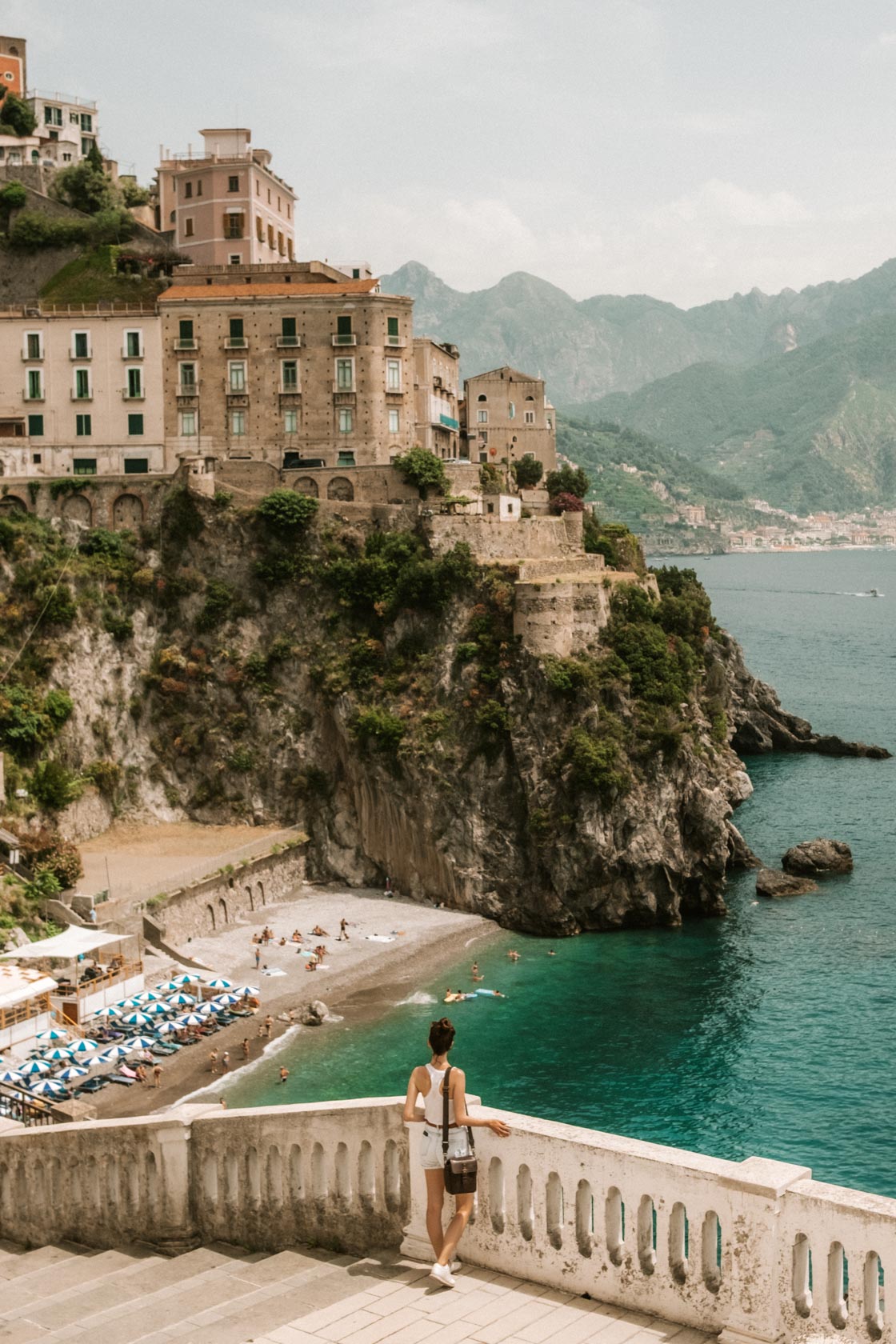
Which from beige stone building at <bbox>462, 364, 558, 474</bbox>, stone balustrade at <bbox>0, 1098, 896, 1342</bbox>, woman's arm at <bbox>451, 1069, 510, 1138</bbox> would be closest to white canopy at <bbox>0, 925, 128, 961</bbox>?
stone balustrade at <bbox>0, 1098, 896, 1342</bbox>

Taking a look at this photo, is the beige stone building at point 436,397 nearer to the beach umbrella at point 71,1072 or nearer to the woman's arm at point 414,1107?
the beach umbrella at point 71,1072

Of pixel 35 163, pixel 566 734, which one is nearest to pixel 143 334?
pixel 35 163

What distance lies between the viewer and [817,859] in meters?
78.1

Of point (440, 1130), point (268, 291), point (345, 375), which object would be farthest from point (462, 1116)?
point (268, 291)

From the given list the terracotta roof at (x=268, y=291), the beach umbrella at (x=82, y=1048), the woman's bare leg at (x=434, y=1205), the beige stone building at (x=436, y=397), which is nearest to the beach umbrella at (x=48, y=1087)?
the beach umbrella at (x=82, y=1048)

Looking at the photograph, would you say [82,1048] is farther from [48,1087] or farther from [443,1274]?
[443,1274]

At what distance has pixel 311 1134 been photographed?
1520cm

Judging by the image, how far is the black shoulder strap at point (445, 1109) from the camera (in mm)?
13617

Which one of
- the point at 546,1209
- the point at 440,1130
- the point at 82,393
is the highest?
the point at 82,393

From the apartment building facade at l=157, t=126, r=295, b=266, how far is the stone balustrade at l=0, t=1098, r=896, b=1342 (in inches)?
2923

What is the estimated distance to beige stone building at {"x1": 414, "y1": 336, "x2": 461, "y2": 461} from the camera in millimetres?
85312

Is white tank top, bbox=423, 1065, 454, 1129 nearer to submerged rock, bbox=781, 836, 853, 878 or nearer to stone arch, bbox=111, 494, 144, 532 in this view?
submerged rock, bbox=781, 836, 853, 878

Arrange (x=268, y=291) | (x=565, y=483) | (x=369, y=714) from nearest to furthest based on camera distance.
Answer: (x=369, y=714) < (x=268, y=291) < (x=565, y=483)

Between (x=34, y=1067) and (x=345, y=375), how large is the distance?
43592 mm
